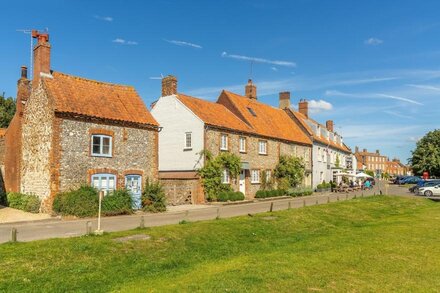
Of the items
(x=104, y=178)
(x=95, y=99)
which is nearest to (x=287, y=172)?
(x=104, y=178)

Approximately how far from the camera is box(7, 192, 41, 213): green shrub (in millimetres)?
23719

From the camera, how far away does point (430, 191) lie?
44156mm

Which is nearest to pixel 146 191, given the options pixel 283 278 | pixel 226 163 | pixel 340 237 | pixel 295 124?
pixel 226 163

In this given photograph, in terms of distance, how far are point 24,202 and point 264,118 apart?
2710 centimetres

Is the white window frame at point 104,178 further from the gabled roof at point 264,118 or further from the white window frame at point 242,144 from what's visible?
the gabled roof at point 264,118

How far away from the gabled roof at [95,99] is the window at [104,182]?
3730 mm

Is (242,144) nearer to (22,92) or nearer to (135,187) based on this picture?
(135,187)

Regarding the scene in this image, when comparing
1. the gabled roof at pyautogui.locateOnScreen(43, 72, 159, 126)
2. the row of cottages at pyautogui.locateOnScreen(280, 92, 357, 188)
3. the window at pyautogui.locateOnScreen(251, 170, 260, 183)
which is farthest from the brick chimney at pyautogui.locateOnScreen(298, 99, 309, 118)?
the gabled roof at pyautogui.locateOnScreen(43, 72, 159, 126)

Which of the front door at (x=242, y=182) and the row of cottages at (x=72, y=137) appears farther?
the front door at (x=242, y=182)

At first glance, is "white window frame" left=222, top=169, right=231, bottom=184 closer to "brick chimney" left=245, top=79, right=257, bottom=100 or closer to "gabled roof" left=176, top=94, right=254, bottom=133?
"gabled roof" left=176, top=94, right=254, bottom=133

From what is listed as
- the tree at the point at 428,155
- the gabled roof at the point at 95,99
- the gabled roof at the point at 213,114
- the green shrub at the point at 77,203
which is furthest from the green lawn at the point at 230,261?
the tree at the point at 428,155

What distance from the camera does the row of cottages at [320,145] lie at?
51938 mm

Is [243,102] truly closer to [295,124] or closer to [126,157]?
[295,124]

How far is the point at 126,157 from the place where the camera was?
26469 millimetres
